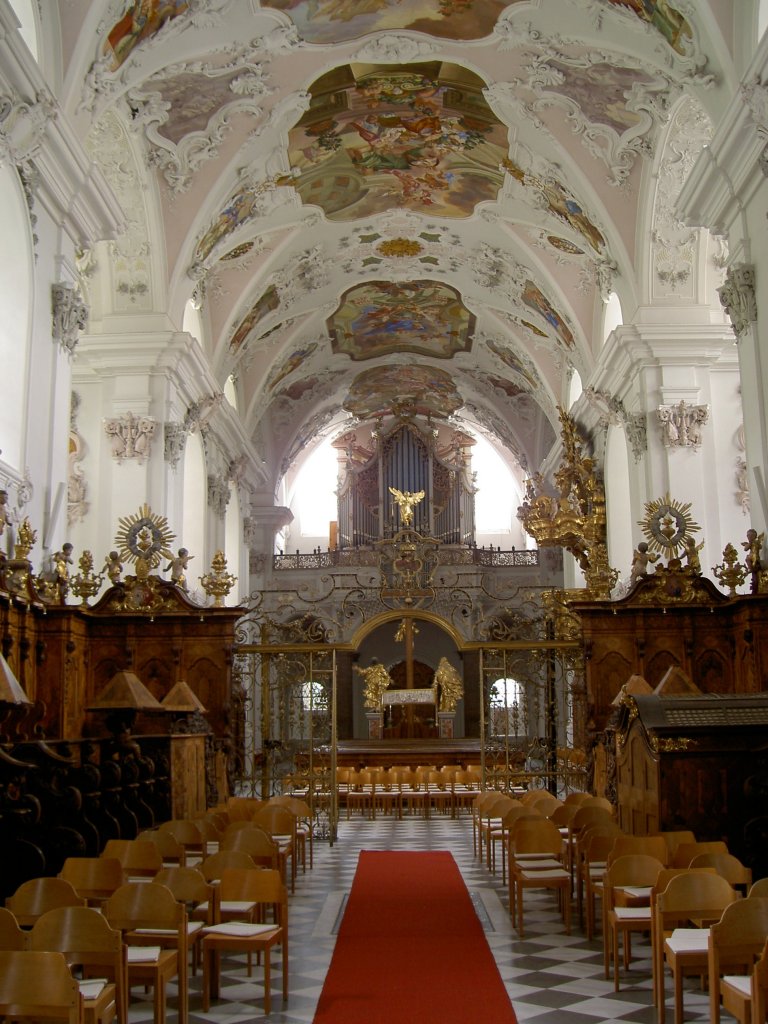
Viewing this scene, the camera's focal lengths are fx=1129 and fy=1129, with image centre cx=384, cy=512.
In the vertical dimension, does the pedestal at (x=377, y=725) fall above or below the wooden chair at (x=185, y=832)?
above

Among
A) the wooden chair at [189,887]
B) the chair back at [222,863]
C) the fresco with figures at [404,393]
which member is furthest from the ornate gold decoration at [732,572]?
the fresco with figures at [404,393]

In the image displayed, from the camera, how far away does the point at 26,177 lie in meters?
12.9

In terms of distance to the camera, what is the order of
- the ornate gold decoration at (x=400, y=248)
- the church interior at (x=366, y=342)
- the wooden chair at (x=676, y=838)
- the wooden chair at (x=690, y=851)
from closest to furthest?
1. the wooden chair at (x=690, y=851)
2. the wooden chair at (x=676, y=838)
3. the church interior at (x=366, y=342)
4. the ornate gold decoration at (x=400, y=248)

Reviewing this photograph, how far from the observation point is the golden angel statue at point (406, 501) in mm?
33412

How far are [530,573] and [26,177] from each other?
22781 millimetres

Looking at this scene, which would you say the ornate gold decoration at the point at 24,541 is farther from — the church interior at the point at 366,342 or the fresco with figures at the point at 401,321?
the fresco with figures at the point at 401,321

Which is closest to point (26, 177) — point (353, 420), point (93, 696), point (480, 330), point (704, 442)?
point (93, 696)

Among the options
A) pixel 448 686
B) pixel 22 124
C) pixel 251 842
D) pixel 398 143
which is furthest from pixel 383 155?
pixel 251 842

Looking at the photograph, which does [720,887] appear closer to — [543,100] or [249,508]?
[543,100]

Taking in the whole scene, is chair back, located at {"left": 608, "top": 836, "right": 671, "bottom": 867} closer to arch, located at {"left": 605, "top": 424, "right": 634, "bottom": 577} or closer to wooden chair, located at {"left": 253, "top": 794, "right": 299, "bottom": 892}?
wooden chair, located at {"left": 253, "top": 794, "right": 299, "bottom": 892}

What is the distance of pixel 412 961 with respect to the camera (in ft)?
24.9

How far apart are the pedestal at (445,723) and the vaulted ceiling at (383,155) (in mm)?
8131

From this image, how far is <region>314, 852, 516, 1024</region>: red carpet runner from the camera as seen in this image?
20.9 feet

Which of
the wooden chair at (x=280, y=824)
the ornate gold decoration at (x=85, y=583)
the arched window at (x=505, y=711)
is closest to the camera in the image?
the wooden chair at (x=280, y=824)
